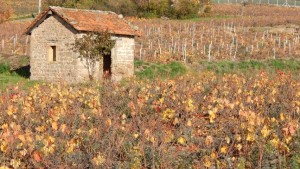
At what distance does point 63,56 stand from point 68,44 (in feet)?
2.17

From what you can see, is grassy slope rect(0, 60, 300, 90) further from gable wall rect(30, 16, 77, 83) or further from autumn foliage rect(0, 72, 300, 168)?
autumn foliage rect(0, 72, 300, 168)

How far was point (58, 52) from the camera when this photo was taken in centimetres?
2397

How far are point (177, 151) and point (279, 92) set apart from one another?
5.11m

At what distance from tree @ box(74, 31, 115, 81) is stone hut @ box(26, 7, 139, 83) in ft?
0.81

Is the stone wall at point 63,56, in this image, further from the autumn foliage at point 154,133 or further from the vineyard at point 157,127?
the autumn foliage at point 154,133

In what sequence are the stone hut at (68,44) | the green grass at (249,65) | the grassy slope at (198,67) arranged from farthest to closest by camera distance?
the green grass at (249,65) → the grassy slope at (198,67) → the stone hut at (68,44)

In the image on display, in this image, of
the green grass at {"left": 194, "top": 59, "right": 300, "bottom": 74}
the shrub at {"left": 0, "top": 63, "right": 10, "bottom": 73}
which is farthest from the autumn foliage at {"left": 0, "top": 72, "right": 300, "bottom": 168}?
the green grass at {"left": 194, "top": 59, "right": 300, "bottom": 74}

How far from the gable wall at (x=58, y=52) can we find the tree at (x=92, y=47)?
1.92 feet

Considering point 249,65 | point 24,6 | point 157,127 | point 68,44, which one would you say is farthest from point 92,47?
point 24,6

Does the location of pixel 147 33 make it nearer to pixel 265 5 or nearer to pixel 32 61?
pixel 32 61

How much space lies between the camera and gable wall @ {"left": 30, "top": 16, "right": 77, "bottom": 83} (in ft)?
77.3

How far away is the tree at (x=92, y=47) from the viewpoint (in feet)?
75.0

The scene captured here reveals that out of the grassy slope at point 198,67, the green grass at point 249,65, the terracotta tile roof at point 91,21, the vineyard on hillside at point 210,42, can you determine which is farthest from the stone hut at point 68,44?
the green grass at point 249,65

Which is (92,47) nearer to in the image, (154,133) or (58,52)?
(58,52)
